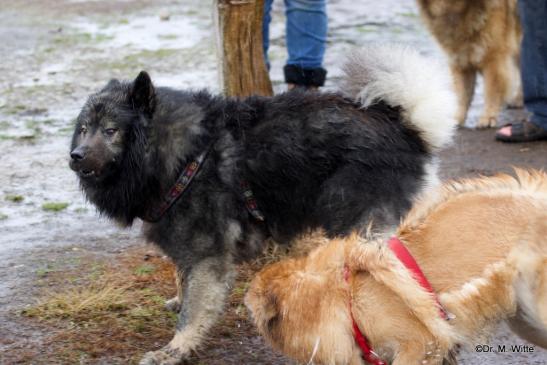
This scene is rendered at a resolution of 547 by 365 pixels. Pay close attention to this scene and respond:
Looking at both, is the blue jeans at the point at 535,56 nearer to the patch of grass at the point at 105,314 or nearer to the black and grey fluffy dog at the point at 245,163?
the black and grey fluffy dog at the point at 245,163

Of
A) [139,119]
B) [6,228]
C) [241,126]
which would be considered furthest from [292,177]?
[6,228]

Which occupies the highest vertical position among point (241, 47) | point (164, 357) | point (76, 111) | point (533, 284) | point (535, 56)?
point (241, 47)

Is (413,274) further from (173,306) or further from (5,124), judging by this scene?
(5,124)

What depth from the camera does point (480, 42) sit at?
25.8ft

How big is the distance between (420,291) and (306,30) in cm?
360

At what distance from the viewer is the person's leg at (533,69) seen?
22.1ft

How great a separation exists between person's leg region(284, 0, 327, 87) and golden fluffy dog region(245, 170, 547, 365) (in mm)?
3230

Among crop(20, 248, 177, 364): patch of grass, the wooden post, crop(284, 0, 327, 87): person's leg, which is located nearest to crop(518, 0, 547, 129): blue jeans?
crop(284, 0, 327, 87): person's leg

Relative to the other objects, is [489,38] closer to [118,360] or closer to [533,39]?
[533,39]

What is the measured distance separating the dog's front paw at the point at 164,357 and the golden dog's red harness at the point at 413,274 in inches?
47.2

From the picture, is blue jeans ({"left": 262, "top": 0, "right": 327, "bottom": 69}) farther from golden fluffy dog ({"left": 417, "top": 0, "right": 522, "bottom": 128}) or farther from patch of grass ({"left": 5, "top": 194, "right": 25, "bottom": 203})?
patch of grass ({"left": 5, "top": 194, "right": 25, "bottom": 203})

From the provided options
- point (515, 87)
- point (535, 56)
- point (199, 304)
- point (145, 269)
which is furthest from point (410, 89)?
point (515, 87)

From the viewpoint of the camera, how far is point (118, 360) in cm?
412

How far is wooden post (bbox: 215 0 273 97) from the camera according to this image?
5484 millimetres
